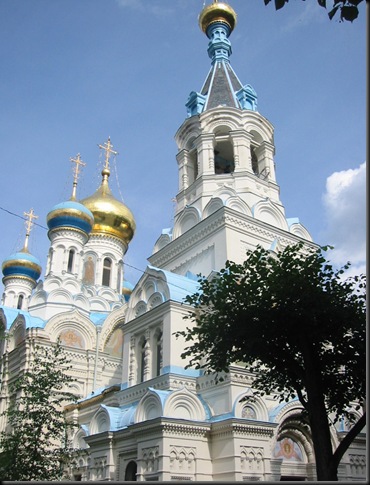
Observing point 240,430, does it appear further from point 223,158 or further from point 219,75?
point 219,75

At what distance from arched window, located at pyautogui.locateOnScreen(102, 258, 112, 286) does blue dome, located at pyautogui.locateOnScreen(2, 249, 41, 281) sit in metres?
4.82

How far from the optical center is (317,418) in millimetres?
8781

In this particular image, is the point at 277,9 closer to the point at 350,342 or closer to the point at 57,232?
the point at 350,342

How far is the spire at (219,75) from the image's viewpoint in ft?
68.6

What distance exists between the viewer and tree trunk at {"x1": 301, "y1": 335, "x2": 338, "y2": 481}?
8.39 m

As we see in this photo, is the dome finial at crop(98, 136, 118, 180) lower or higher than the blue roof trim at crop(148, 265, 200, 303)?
higher

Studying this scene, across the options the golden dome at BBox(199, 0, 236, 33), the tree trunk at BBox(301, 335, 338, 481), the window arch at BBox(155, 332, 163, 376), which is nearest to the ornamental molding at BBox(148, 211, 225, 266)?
the window arch at BBox(155, 332, 163, 376)

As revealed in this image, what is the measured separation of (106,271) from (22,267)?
221 inches

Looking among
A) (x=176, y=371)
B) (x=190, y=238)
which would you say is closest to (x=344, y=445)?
(x=176, y=371)

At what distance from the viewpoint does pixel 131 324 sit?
1598 centimetres

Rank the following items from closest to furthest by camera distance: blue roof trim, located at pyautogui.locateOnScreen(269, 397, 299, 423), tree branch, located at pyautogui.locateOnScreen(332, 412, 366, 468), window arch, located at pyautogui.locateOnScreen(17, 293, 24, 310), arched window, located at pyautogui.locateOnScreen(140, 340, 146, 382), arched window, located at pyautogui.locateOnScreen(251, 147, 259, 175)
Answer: tree branch, located at pyautogui.locateOnScreen(332, 412, 366, 468), blue roof trim, located at pyautogui.locateOnScreen(269, 397, 299, 423), arched window, located at pyautogui.locateOnScreen(140, 340, 146, 382), arched window, located at pyautogui.locateOnScreen(251, 147, 259, 175), window arch, located at pyautogui.locateOnScreen(17, 293, 24, 310)

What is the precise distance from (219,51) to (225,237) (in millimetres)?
11505

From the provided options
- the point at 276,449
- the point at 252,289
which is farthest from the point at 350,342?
the point at 276,449

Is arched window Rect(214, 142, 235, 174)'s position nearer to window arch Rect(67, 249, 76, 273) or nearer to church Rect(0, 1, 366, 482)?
church Rect(0, 1, 366, 482)
